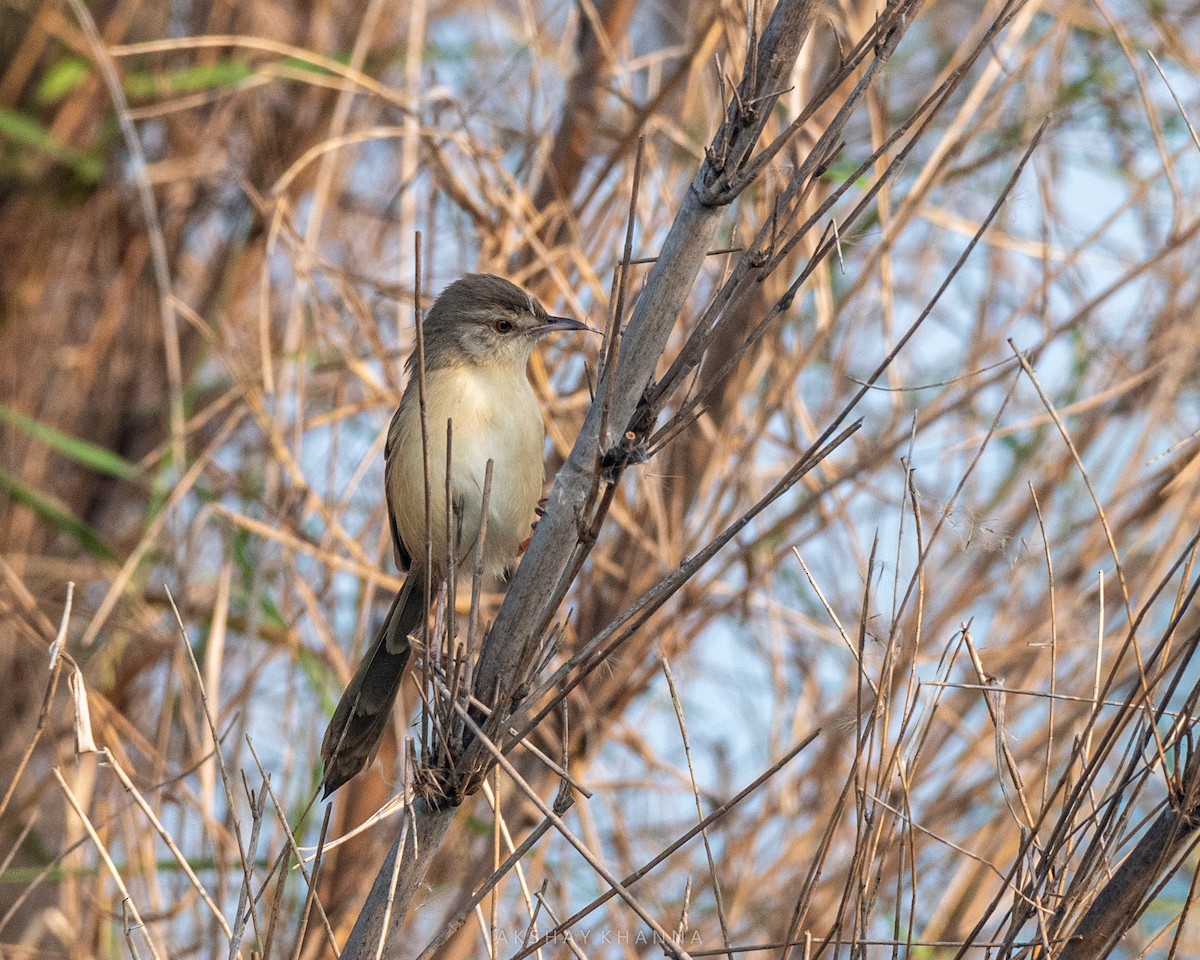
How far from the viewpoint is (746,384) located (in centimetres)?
434

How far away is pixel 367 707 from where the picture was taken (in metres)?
3.10

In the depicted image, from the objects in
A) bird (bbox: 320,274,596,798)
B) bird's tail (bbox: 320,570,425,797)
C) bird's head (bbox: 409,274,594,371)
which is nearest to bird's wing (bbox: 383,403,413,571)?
bird (bbox: 320,274,596,798)

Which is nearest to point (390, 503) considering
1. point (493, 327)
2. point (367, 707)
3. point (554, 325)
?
point (493, 327)

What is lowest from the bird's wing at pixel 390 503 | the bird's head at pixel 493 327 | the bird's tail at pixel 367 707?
the bird's tail at pixel 367 707

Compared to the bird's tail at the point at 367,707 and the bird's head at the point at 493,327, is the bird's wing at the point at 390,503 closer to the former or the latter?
the bird's head at the point at 493,327

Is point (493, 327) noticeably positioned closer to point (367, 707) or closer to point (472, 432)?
point (472, 432)

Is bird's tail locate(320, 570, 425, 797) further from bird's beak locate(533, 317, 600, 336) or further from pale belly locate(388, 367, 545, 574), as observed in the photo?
bird's beak locate(533, 317, 600, 336)

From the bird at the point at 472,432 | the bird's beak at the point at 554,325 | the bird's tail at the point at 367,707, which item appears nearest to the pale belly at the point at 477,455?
the bird at the point at 472,432

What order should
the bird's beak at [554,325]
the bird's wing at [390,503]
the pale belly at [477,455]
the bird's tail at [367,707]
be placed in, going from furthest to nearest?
the bird's wing at [390,503], the bird's beak at [554,325], the pale belly at [477,455], the bird's tail at [367,707]

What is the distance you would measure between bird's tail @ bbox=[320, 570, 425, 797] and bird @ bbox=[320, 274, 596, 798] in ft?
0.29

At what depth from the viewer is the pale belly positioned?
11.9ft

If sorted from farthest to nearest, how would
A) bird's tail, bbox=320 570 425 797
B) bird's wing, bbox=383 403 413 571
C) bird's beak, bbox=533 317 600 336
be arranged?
Answer: bird's wing, bbox=383 403 413 571 < bird's beak, bbox=533 317 600 336 < bird's tail, bbox=320 570 425 797

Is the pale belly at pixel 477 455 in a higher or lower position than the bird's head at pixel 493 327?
lower

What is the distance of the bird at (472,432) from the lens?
363cm
